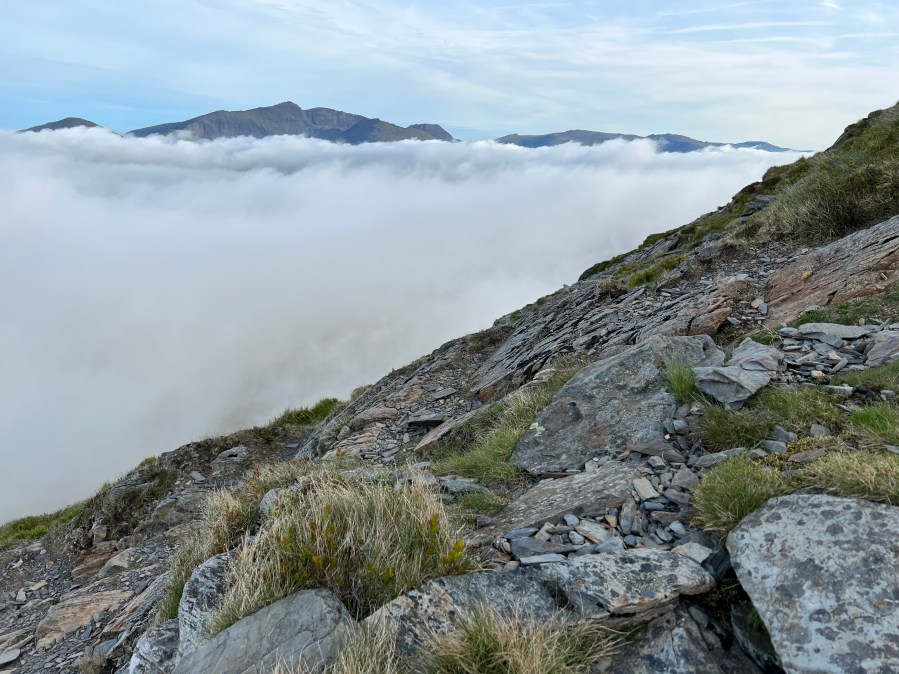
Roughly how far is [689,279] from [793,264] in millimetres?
3417

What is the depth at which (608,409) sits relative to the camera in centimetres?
807

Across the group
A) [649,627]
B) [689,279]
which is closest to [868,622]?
[649,627]

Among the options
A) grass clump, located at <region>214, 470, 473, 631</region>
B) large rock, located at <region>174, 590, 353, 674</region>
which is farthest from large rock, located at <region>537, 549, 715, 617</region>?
large rock, located at <region>174, 590, 353, 674</region>

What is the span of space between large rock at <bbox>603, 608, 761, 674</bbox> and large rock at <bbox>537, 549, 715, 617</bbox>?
0.59 ft

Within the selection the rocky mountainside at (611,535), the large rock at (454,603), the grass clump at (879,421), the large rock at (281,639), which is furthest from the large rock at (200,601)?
the grass clump at (879,421)

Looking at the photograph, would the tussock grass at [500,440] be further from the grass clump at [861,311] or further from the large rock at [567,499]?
the grass clump at [861,311]

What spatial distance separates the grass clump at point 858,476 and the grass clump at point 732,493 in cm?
27

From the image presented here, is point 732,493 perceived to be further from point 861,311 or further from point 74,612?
point 74,612

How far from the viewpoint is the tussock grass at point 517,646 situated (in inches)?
135

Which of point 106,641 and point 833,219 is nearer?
point 106,641

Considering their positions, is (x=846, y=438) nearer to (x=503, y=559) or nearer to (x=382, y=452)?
(x=503, y=559)

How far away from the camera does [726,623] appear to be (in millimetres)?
3969

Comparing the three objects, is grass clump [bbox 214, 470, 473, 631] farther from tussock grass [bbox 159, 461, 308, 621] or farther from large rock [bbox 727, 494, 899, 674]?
large rock [bbox 727, 494, 899, 674]

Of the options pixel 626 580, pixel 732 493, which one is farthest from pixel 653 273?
pixel 626 580
